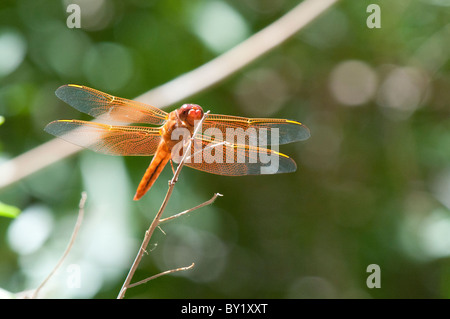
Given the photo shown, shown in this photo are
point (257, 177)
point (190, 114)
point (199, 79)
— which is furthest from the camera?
point (257, 177)

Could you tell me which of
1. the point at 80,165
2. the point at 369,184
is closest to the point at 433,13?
the point at 369,184

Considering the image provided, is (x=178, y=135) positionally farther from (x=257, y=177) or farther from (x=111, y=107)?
(x=257, y=177)

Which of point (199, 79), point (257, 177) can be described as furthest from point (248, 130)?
point (257, 177)

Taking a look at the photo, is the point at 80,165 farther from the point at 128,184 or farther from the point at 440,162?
the point at 440,162

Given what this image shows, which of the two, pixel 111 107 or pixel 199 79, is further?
pixel 199 79

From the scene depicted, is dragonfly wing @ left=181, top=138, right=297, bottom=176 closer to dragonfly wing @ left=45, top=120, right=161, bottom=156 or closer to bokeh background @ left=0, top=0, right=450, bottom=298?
dragonfly wing @ left=45, top=120, right=161, bottom=156

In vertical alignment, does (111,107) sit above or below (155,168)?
above

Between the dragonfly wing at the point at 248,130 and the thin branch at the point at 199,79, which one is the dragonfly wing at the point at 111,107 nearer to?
the dragonfly wing at the point at 248,130
